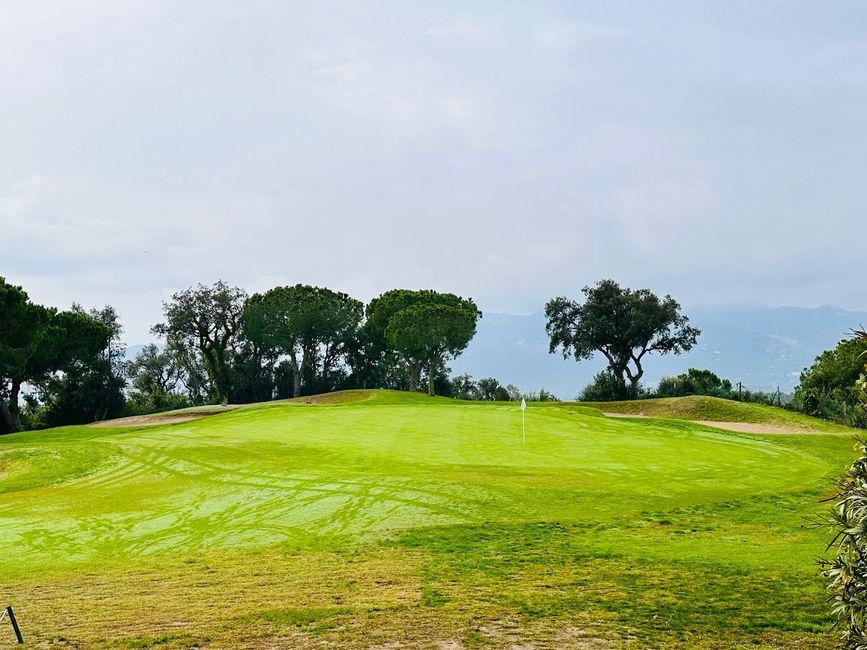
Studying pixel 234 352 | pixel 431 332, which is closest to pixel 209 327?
pixel 234 352

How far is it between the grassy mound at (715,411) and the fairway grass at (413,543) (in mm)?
16988

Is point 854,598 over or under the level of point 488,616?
over

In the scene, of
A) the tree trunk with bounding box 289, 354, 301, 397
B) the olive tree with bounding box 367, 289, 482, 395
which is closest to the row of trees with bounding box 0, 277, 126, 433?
the tree trunk with bounding box 289, 354, 301, 397

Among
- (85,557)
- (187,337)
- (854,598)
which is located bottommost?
(85,557)

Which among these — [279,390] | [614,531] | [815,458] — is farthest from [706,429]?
[279,390]

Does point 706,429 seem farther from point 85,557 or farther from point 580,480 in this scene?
point 85,557

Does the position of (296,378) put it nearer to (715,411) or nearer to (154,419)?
(154,419)

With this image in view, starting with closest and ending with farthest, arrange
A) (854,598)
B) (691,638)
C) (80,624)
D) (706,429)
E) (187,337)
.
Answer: (854,598), (691,638), (80,624), (706,429), (187,337)

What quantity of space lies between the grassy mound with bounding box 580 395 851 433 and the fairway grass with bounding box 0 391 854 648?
669 inches

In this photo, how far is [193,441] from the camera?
26531 mm

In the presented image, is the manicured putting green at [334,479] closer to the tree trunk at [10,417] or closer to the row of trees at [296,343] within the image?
the tree trunk at [10,417]

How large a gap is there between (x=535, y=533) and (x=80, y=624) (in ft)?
26.6

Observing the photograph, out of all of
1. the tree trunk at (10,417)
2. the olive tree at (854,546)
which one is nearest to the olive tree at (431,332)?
the tree trunk at (10,417)

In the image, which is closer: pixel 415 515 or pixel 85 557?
pixel 85 557
